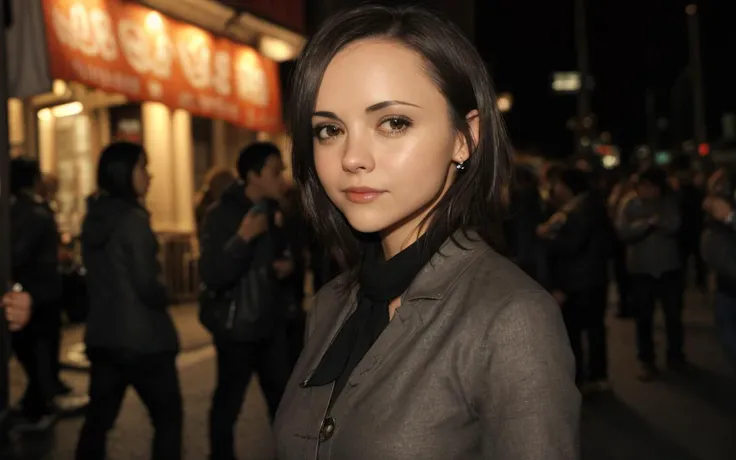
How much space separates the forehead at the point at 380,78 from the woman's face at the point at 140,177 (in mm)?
3145

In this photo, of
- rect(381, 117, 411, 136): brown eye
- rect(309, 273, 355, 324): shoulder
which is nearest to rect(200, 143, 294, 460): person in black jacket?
rect(309, 273, 355, 324): shoulder

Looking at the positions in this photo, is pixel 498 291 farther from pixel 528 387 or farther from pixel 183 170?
pixel 183 170

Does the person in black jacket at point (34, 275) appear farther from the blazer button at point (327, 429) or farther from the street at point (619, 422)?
the blazer button at point (327, 429)

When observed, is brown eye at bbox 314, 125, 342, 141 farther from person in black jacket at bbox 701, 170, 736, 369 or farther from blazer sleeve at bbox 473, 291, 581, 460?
person in black jacket at bbox 701, 170, 736, 369

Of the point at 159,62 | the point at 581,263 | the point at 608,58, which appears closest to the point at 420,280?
the point at 581,263

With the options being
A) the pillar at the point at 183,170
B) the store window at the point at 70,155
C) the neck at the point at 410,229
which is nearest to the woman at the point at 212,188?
the neck at the point at 410,229

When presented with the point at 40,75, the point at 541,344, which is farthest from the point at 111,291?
the point at 541,344

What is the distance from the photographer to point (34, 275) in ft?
22.3

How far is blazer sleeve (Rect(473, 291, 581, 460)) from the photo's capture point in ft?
4.90

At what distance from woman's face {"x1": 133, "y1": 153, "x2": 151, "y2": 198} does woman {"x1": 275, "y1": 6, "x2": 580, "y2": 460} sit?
287 cm

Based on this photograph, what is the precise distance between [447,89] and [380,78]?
14 cm

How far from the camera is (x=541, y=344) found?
1.52m

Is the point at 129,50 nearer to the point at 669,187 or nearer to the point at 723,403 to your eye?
the point at 669,187

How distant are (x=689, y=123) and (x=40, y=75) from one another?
38.2m
